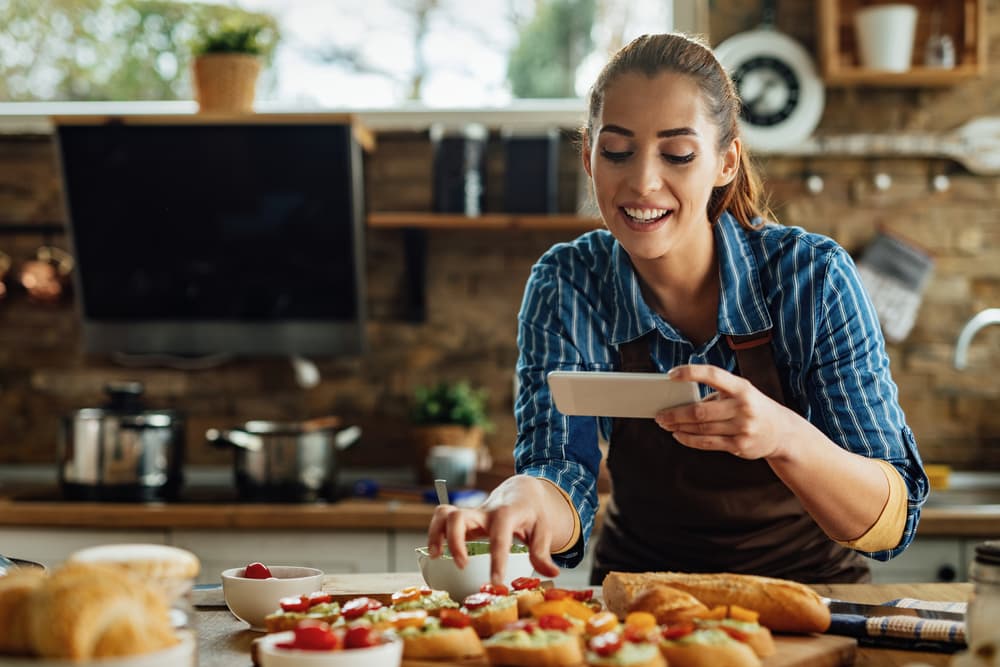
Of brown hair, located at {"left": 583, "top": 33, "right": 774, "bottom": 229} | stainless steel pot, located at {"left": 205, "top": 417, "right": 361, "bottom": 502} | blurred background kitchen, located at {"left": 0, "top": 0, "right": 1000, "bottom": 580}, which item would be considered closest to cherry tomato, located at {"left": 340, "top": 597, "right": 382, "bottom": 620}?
brown hair, located at {"left": 583, "top": 33, "right": 774, "bottom": 229}

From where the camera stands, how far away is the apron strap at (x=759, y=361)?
1.74 metres

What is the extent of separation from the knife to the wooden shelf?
2.00 meters

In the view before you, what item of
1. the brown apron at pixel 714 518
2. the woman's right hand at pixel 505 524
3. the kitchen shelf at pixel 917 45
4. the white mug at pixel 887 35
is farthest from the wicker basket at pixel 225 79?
the woman's right hand at pixel 505 524

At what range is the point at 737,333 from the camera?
68.8 inches

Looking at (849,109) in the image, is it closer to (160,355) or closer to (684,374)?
(160,355)

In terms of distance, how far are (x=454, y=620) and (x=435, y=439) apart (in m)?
2.06

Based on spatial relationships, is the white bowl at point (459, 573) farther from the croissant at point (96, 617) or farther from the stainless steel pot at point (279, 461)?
the stainless steel pot at point (279, 461)

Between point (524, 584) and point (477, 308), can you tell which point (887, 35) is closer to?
point (477, 308)

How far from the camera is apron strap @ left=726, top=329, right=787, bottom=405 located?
1741 mm

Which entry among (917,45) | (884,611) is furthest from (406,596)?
(917,45)

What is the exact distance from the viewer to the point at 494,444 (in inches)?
139

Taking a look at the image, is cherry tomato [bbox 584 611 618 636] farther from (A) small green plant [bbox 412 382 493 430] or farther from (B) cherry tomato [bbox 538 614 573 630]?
(A) small green plant [bbox 412 382 493 430]

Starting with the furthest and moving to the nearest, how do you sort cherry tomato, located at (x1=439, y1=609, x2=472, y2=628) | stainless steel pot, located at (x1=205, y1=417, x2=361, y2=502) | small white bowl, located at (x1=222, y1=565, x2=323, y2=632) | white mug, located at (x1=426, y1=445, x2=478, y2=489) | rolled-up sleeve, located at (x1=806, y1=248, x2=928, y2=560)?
white mug, located at (x1=426, y1=445, x2=478, y2=489) → stainless steel pot, located at (x1=205, y1=417, x2=361, y2=502) → rolled-up sleeve, located at (x1=806, y1=248, x2=928, y2=560) → small white bowl, located at (x1=222, y1=565, x2=323, y2=632) → cherry tomato, located at (x1=439, y1=609, x2=472, y2=628)

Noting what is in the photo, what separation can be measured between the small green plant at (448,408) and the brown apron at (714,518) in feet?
4.64
